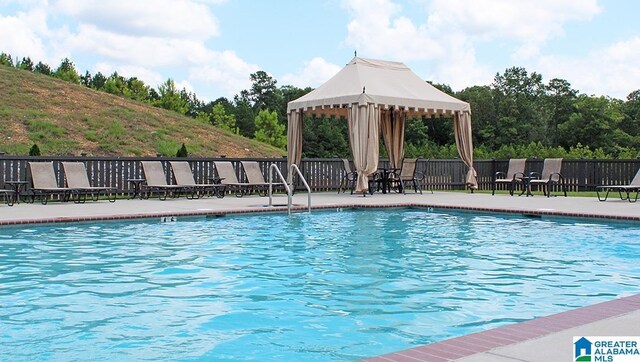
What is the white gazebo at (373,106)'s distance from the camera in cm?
1545

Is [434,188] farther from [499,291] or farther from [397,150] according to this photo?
[499,291]

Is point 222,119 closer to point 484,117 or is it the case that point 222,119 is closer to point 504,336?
point 484,117

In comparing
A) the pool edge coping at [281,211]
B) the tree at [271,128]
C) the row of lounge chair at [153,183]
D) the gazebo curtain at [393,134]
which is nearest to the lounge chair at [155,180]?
the row of lounge chair at [153,183]

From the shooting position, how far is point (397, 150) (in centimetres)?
1831

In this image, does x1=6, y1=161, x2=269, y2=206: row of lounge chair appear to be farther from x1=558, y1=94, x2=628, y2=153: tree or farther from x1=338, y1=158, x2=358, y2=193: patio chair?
x1=558, y1=94, x2=628, y2=153: tree

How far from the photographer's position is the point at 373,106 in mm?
15336

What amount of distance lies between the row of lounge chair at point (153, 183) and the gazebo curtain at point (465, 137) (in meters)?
5.00

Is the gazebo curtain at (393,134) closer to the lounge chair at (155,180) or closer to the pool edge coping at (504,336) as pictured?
the lounge chair at (155,180)

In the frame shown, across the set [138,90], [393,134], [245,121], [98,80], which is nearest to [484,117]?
[245,121]

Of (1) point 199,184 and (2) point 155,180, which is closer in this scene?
(2) point 155,180

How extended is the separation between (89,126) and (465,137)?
2521 cm

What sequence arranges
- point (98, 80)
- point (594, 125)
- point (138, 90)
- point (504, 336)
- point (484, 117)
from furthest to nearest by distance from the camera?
point (98, 80) → point (484, 117) → point (138, 90) → point (594, 125) → point (504, 336)

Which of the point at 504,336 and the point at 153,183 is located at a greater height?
the point at 153,183

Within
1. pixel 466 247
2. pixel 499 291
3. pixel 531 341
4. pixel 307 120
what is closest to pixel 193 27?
pixel 466 247
